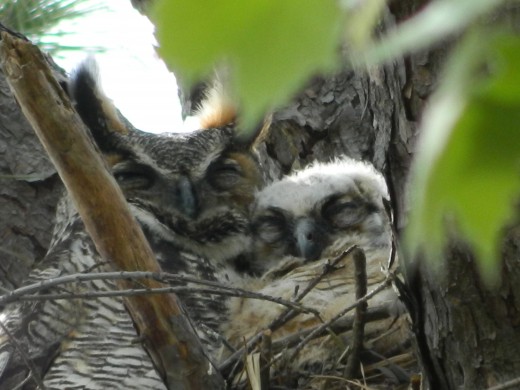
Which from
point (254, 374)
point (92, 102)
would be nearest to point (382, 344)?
point (254, 374)

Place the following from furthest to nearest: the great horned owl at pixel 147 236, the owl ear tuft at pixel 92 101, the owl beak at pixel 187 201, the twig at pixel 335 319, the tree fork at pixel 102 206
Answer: the owl ear tuft at pixel 92 101, the owl beak at pixel 187 201, the great horned owl at pixel 147 236, the twig at pixel 335 319, the tree fork at pixel 102 206

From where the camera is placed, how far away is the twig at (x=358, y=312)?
63.1 inches

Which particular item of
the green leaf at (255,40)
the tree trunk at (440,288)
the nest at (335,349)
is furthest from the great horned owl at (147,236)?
the green leaf at (255,40)

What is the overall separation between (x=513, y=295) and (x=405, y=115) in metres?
0.27

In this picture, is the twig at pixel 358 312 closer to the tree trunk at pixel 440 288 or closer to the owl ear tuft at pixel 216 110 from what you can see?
the tree trunk at pixel 440 288

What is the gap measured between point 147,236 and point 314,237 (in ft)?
1.55

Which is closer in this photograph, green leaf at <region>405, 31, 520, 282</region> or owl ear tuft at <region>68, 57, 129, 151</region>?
green leaf at <region>405, 31, 520, 282</region>

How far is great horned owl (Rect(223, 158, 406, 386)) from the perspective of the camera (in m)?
2.18

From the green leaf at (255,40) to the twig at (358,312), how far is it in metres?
1.31

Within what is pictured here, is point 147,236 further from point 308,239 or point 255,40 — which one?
point 255,40

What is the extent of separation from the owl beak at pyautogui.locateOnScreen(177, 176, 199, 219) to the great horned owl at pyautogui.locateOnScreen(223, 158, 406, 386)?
0.19m

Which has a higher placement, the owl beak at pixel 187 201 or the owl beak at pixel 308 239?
the owl beak at pixel 187 201

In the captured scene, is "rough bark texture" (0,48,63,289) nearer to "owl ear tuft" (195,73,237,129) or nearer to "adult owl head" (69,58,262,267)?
"adult owl head" (69,58,262,267)

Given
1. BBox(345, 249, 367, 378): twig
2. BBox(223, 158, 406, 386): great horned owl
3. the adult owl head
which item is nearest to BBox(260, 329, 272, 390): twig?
BBox(345, 249, 367, 378): twig
